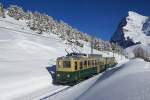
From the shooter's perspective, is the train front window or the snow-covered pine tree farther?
the snow-covered pine tree

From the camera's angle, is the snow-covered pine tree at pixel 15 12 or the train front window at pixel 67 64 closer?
the train front window at pixel 67 64

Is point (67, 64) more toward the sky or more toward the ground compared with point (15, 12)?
more toward the ground

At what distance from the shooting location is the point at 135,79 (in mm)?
16141

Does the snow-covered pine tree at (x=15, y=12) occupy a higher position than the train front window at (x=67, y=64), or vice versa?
the snow-covered pine tree at (x=15, y=12)

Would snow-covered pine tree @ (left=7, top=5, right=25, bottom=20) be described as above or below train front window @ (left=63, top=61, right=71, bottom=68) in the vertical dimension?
above

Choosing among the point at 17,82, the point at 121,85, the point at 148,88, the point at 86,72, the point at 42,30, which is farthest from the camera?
the point at 42,30

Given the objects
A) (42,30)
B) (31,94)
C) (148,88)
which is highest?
(42,30)

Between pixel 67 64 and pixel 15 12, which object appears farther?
pixel 15 12

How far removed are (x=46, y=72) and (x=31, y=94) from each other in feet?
32.8

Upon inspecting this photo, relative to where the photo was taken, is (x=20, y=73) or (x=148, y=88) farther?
(x=20, y=73)

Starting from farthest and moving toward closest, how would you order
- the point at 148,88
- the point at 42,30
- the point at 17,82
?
1. the point at 42,30
2. the point at 17,82
3. the point at 148,88

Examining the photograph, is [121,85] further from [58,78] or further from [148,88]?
[58,78]

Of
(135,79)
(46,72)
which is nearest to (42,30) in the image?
(46,72)

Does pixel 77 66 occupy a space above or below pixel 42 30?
below
